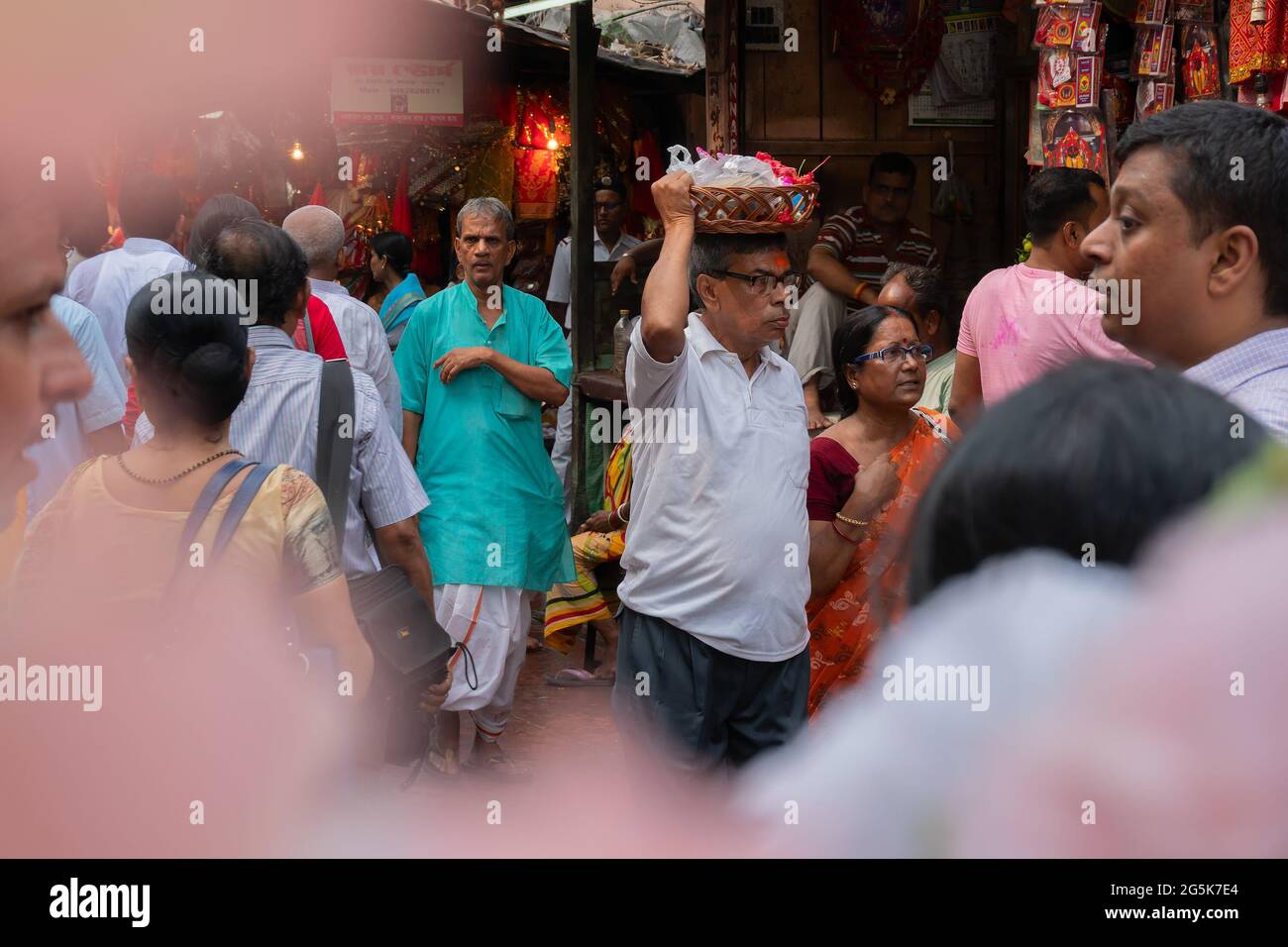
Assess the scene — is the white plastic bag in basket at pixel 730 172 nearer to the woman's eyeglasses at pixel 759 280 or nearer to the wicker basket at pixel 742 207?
the wicker basket at pixel 742 207

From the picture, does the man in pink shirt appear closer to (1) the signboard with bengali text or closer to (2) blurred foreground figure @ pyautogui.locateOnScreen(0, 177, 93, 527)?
(2) blurred foreground figure @ pyautogui.locateOnScreen(0, 177, 93, 527)

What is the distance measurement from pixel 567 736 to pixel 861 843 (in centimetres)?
473

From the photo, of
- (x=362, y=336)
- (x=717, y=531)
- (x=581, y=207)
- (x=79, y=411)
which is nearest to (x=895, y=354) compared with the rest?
(x=717, y=531)

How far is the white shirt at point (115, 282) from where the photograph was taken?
14.2ft

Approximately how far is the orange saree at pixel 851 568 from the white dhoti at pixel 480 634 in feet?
5.18

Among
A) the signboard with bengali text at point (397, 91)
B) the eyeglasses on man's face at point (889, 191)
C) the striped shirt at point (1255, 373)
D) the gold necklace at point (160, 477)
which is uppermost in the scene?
the signboard with bengali text at point (397, 91)

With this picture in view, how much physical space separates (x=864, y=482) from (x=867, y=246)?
3.39 m

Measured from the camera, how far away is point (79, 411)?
3.67 m

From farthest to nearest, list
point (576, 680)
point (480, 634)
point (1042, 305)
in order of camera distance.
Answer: point (576, 680)
point (480, 634)
point (1042, 305)

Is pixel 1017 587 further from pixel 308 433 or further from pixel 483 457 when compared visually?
pixel 483 457

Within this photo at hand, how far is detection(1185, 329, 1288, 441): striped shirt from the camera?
164 centimetres

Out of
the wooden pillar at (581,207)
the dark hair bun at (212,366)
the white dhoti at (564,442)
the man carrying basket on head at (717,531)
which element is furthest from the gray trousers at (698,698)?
the white dhoti at (564,442)
